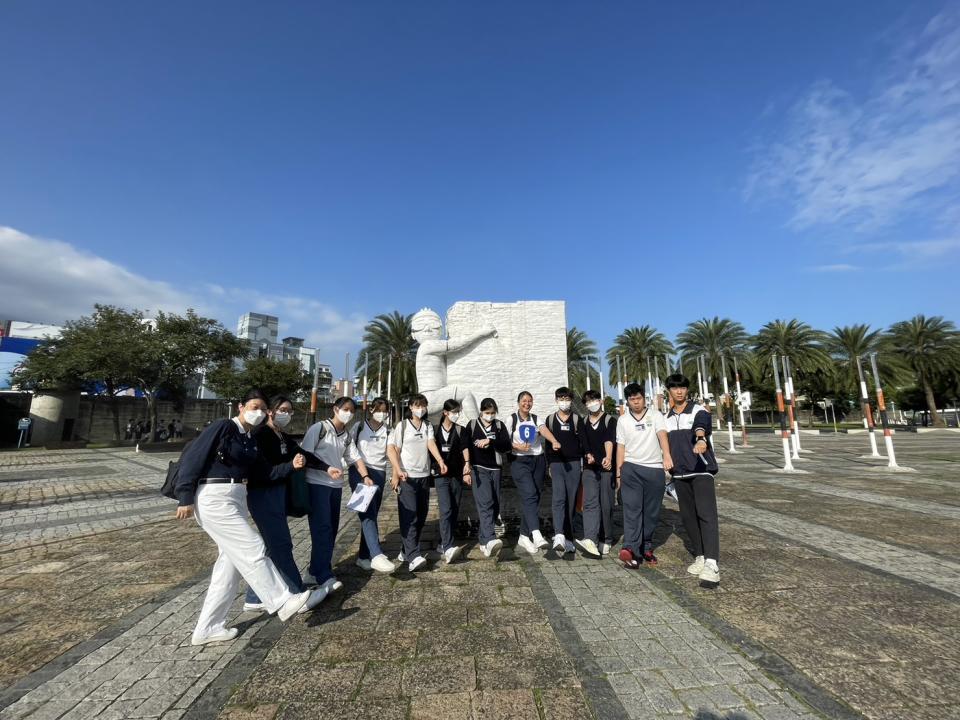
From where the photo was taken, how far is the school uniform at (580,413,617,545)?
4.60 metres

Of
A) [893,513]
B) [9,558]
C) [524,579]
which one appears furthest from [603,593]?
[9,558]

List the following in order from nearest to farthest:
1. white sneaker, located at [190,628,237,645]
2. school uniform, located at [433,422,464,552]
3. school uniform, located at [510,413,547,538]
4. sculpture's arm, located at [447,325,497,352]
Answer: white sneaker, located at [190,628,237,645]
school uniform, located at [433,422,464,552]
school uniform, located at [510,413,547,538]
sculpture's arm, located at [447,325,497,352]

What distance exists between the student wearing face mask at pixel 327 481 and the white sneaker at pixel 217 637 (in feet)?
2.21

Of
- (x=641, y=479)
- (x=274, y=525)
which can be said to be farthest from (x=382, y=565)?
(x=641, y=479)

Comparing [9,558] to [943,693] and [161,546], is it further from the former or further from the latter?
[943,693]

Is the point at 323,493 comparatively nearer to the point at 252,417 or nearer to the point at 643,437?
the point at 252,417

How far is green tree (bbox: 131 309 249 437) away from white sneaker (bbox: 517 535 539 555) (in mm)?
23567

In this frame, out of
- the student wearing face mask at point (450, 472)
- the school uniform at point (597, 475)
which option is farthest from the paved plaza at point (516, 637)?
the school uniform at point (597, 475)

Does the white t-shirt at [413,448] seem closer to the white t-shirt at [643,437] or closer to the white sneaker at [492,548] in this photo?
the white sneaker at [492,548]

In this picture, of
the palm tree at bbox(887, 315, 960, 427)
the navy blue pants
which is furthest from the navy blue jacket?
Answer: the palm tree at bbox(887, 315, 960, 427)

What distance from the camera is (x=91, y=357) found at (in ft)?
67.4

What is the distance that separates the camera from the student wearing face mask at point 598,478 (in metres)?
4.57

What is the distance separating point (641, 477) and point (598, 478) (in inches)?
20.0

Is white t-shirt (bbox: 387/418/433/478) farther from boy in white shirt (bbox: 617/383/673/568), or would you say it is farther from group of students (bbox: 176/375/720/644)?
boy in white shirt (bbox: 617/383/673/568)
